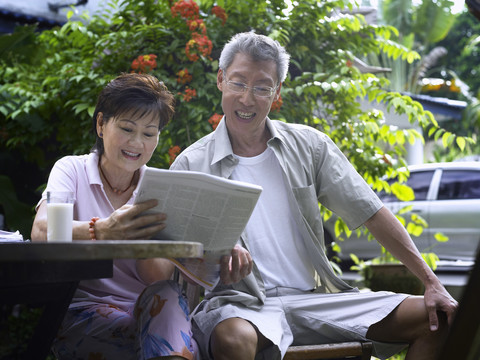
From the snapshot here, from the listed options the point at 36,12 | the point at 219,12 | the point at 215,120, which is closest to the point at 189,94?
the point at 215,120

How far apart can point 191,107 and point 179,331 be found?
6.42ft

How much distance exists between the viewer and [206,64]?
12.1 feet

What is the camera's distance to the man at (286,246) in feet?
6.47

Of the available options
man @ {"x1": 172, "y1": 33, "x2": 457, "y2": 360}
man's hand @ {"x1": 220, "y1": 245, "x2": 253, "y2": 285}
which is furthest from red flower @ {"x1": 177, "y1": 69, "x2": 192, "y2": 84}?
man's hand @ {"x1": 220, "y1": 245, "x2": 253, "y2": 285}

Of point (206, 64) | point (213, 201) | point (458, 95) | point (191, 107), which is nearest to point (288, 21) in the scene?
point (206, 64)

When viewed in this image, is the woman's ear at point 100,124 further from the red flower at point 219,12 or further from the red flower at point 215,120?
the red flower at point 219,12

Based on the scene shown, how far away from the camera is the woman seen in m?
1.66

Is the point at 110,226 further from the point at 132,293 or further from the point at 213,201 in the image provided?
the point at 132,293

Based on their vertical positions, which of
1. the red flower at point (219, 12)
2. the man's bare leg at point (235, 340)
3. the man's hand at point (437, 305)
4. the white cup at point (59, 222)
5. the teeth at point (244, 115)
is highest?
the red flower at point (219, 12)

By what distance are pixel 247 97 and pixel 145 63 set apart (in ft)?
4.26

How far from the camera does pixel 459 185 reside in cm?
768

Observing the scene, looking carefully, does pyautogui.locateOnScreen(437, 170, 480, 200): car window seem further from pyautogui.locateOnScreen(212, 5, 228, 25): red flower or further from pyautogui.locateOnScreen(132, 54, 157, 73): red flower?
pyautogui.locateOnScreen(132, 54, 157, 73): red flower

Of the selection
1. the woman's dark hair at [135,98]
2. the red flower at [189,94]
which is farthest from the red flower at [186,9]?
the woman's dark hair at [135,98]

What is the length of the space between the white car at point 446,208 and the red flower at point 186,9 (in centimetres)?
433
